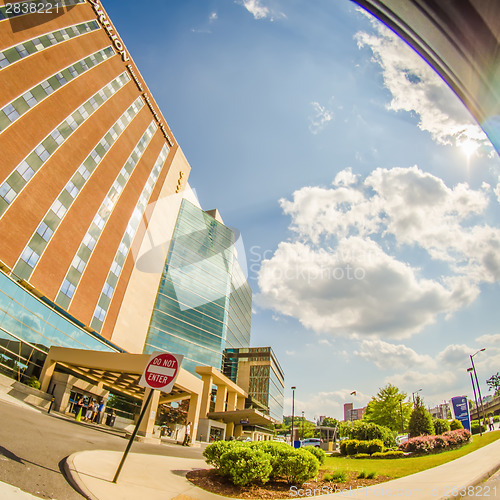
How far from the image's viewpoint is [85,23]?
41469 mm

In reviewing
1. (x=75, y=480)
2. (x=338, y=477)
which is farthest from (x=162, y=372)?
(x=338, y=477)

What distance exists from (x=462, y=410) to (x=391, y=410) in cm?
1603

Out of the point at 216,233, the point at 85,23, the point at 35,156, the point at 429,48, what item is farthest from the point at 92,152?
the point at 429,48

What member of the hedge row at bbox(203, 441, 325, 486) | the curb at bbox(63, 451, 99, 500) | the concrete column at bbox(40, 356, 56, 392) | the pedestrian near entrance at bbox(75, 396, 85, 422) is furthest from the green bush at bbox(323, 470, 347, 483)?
the concrete column at bbox(40, 356, 56, 392)

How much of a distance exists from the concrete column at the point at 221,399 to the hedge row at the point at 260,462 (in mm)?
31274

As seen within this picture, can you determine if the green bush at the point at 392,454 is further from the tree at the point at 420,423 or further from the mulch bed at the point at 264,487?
the mulch bed at the point at 264,487

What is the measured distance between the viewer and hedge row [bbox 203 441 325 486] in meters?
7.64

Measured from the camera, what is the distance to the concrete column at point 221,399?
37500 millimetres

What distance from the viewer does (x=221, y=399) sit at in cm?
3812

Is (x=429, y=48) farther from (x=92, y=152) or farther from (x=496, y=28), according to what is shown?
(x=92, y=152)

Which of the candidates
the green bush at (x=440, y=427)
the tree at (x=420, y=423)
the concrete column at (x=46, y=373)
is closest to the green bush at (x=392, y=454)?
the tree at (x=420, y=423)

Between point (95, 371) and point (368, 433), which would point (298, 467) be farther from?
point (95, 371)

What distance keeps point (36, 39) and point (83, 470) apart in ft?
144

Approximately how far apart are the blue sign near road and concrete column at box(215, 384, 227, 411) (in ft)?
84.0
